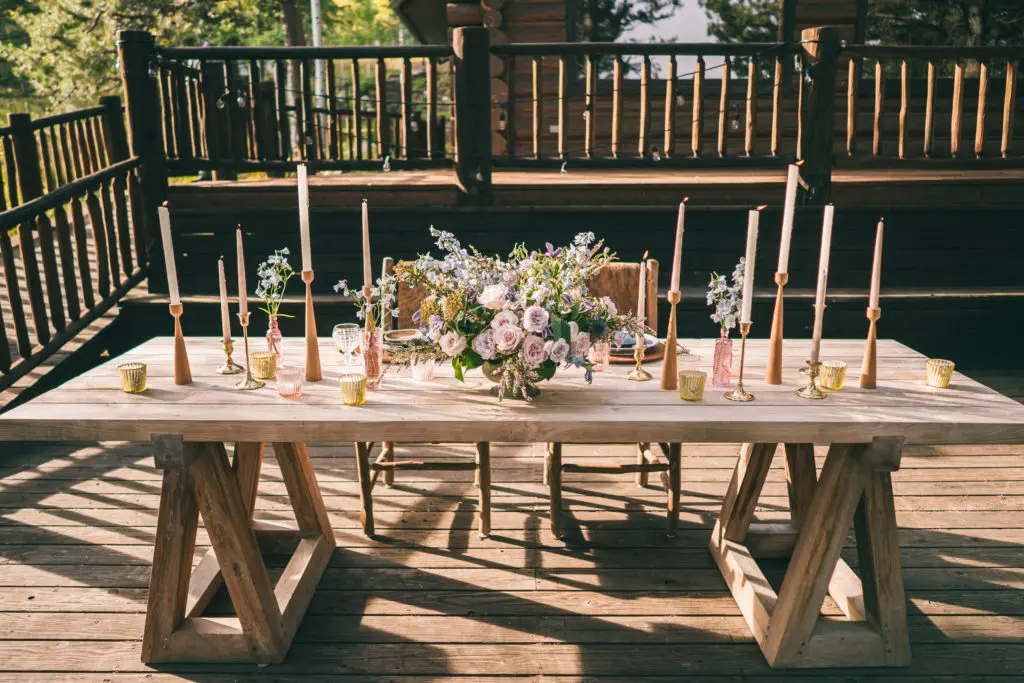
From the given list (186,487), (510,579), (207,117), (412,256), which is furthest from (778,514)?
(207,117)

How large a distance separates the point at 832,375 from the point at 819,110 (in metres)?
3.22

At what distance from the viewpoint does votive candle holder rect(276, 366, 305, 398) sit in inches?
94.3

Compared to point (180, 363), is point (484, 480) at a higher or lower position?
lower

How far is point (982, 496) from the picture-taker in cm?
364

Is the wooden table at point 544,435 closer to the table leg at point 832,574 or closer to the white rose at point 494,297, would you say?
the table leg at point 832,574

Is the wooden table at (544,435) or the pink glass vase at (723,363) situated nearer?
the wooden table at (544,435)

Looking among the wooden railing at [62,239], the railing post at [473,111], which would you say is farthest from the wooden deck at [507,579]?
the railing post at [473,111]

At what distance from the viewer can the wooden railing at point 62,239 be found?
4.12 meters

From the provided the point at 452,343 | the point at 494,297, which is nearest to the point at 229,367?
the point at 452,343

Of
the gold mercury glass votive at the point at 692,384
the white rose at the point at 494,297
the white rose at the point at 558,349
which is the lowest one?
the gold mercury glass votive at the point at 692,384

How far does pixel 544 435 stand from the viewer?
7.34 ft

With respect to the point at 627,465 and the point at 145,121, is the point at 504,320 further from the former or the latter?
the point at 145,121

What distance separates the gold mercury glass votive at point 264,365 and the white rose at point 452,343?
0.65m

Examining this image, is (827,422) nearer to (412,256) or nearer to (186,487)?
(186,487)
